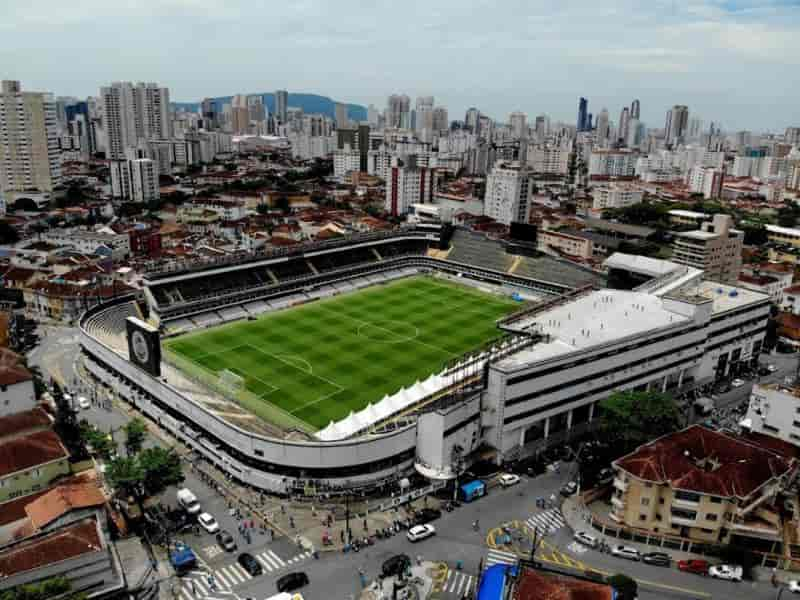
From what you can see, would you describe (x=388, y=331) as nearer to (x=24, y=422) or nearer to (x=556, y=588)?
(x=24, y=422)

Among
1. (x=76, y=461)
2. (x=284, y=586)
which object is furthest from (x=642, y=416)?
(x=76, y=461)

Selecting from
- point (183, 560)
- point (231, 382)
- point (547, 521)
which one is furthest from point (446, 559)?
point (231, 382)

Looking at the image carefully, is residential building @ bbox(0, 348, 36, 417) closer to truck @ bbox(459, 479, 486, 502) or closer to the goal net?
the goal net

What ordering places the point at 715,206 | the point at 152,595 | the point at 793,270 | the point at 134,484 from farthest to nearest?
1. the point at 715,206
2. the point at 793,270
3. the point at 134,484
4. the point at 152,595

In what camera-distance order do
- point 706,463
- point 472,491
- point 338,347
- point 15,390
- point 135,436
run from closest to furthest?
point 706,463 → point 472,491 → point 135,436 → point 15,390 → point 338,347

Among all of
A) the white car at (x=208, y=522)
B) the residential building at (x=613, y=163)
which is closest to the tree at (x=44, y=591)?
the white car at (x=208, y=522)

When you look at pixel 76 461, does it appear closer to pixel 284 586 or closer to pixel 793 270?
pixel 284 586
